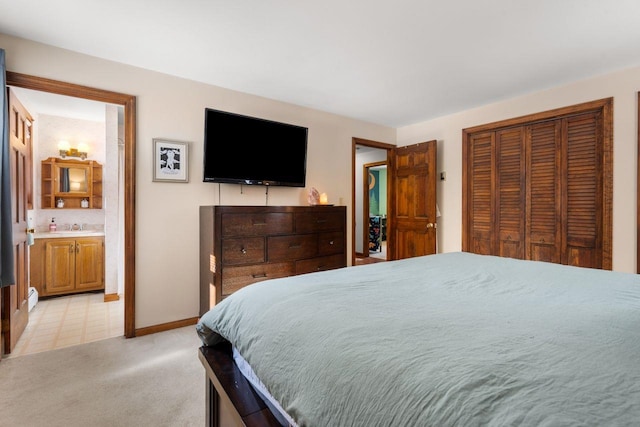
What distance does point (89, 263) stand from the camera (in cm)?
416

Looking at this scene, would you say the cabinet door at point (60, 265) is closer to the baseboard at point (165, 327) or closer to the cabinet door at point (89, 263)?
the cabinet door at point (89, 263)

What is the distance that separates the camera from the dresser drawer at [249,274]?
9.07ft

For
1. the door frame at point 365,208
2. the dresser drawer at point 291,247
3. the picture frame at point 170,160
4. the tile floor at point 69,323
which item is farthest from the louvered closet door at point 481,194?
the tile floor at point 69,323

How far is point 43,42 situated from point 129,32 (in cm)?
76

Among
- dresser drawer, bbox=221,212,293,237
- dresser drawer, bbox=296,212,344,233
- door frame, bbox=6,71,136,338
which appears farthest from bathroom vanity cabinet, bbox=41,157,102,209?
dresser drawer, bbox=296,212,344,233

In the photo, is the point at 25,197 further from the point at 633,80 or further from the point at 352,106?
the point at 633,80

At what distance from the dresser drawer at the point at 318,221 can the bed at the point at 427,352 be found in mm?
1757

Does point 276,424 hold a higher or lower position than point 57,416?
higher

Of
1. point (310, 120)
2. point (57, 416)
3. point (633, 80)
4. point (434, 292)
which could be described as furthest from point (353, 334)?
point (633, 80)

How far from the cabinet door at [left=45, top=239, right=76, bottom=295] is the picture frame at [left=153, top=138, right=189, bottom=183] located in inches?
86.7

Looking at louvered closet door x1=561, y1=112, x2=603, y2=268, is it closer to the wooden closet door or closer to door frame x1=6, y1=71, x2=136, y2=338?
the wooden closet door

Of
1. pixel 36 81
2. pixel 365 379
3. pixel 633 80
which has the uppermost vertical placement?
pixel 633 80

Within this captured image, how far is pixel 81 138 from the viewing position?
4.52 m

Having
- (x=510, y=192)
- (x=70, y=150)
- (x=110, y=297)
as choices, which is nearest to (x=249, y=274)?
(x=110, y=297)
